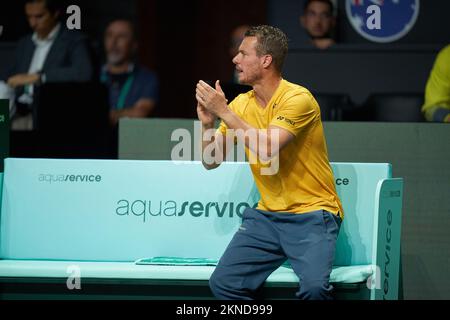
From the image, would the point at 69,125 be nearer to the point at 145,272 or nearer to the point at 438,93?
the point at 145,272

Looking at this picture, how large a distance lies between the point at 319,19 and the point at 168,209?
2.81 meters


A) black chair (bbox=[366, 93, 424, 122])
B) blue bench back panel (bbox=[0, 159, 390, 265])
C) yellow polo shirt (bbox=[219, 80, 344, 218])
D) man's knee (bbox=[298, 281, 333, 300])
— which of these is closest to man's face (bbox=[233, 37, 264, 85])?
yellow polo shirt (bbox=[219, 80, 344, 218])

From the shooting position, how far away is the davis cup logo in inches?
309

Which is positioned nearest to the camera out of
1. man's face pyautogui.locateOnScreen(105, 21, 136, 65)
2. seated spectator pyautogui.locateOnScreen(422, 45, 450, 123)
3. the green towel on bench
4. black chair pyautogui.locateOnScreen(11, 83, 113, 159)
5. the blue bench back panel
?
the green towel on bench

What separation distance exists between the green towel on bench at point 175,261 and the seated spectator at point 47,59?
2.28 m

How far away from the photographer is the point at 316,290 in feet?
13.5

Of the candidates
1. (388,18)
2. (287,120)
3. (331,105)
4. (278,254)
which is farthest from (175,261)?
(388,18)

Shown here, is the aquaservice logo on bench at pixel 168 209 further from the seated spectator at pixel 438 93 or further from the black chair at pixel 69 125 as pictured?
the seated spectator at pixel 438 93

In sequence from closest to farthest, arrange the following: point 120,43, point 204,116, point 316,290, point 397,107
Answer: point 316,290 → point 204,116 → point 397,107 → point 120,43

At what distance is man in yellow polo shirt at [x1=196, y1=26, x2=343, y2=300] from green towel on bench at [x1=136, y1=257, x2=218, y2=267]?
0.73 ft

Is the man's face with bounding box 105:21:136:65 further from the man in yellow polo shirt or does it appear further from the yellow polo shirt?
the yellow polo shirt

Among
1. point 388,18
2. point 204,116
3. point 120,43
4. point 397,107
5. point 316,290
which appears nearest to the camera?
point 316,290

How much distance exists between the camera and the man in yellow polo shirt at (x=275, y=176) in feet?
13.9
